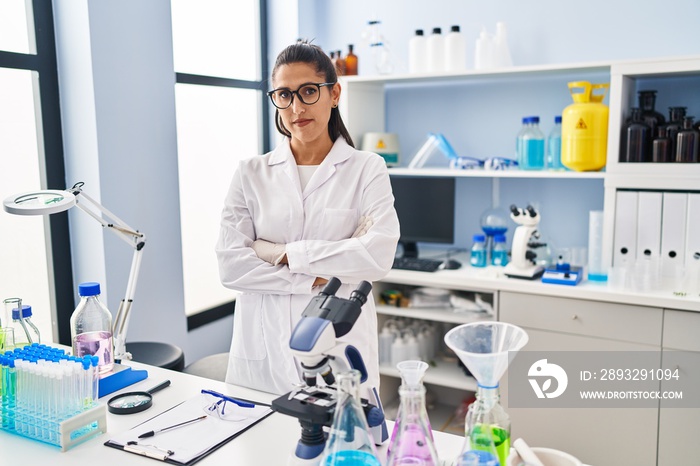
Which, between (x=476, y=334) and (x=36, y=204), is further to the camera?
(x=36, y=204)

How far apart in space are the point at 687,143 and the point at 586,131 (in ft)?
1.26

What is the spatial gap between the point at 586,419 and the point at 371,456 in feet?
5.94

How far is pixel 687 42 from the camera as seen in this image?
8.87 feet

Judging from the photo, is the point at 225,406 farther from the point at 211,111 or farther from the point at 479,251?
the point at 211,111

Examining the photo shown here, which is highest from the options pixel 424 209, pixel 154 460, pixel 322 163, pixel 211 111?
pixel 211 111

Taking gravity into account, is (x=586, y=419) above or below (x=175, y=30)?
below

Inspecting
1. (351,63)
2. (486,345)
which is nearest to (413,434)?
(486,345)

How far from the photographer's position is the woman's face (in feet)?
5.74

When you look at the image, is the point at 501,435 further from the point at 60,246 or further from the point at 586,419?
the point at 60,246

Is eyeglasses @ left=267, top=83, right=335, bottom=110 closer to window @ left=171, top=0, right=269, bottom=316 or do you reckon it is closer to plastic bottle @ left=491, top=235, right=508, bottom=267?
window @ left=171, top=0, right=269, bottom=316

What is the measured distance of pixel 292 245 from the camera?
1.76 meters

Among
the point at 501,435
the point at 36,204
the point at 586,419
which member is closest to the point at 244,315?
the point at 36,204

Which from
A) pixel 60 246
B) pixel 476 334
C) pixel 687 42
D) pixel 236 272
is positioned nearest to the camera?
pixel 476 334

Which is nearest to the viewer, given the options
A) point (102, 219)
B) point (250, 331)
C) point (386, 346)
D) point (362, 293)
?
point (362, 293)
